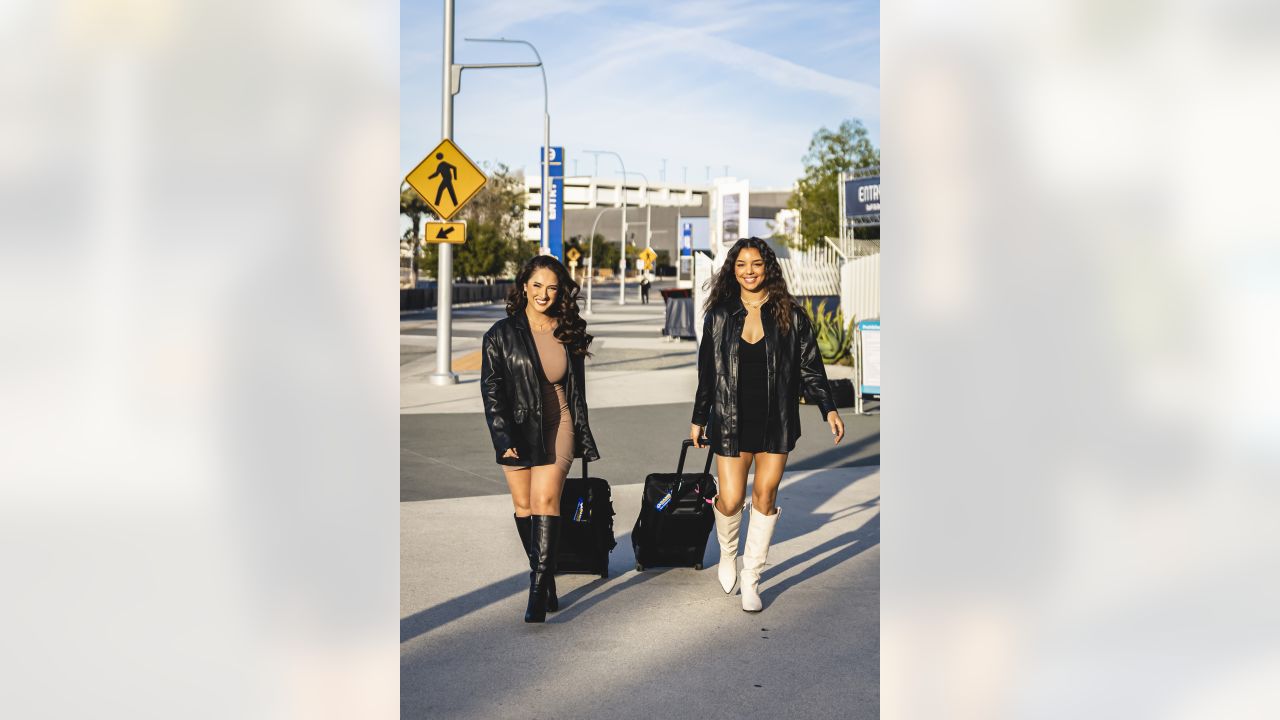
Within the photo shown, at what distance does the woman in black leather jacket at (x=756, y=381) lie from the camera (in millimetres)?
5562

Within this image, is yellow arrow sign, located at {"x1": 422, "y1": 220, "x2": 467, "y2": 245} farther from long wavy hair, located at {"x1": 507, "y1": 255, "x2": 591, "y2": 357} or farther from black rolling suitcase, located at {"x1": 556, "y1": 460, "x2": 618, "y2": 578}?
long wavy hair, located at {"x1": 507, "y1": 255, "x2": 591, "y2": 357}

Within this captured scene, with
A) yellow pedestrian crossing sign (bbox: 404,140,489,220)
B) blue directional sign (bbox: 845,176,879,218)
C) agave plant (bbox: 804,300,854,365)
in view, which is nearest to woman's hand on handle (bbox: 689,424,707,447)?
yellow pedestrian crossing sign (bbox: 404,140,489,220)

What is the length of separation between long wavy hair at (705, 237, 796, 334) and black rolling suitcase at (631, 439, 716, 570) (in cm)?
83

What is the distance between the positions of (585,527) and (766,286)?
151cm

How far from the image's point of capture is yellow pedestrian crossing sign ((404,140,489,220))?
13.9 meters

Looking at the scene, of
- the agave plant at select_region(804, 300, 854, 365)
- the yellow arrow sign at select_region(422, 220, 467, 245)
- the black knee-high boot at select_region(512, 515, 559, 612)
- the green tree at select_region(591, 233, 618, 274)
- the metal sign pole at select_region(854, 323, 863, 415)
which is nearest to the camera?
the black knee-high boot at select_region(512, 515, 559, 612)

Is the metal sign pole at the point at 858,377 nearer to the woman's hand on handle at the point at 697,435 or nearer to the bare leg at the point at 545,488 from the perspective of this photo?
the woman's hand on handle at the point at 697,435
